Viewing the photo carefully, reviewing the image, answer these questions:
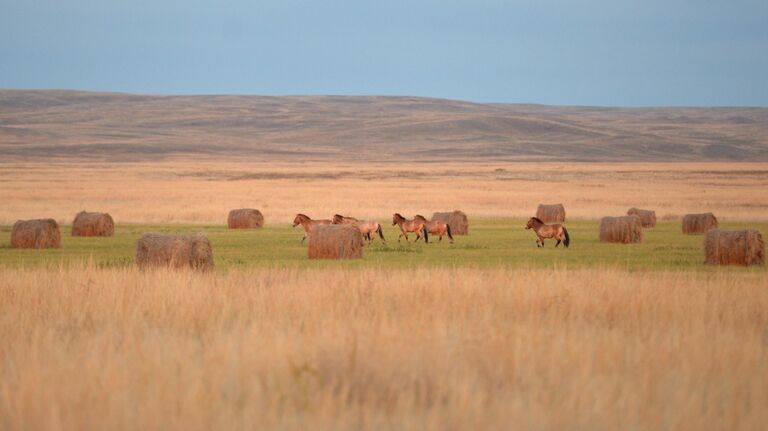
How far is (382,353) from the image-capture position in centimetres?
992

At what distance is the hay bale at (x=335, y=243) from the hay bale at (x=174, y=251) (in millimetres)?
4431

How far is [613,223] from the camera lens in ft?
92.0

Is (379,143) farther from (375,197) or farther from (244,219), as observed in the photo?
(244,219)

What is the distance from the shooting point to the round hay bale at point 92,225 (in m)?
30.2

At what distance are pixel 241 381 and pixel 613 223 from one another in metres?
20.3

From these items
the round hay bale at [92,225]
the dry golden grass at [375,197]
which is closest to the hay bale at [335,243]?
the round hay bale at [92,225]

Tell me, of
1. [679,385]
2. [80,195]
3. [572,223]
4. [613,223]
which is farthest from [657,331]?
[80,195]

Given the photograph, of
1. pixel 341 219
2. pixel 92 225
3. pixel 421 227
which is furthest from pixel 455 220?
pixel 92 225

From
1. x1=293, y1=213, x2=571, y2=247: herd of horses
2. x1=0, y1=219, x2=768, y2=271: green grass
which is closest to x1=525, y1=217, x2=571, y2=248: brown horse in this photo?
x1=293, y1=213, x2=571, y2=247: herd of horses

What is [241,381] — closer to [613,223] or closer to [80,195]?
[613,223]

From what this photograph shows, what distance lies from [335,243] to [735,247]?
320 inches

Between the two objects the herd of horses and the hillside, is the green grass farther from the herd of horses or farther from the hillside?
the hillside

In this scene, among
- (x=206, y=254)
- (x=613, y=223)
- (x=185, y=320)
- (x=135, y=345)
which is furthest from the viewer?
(x=613, y=223)

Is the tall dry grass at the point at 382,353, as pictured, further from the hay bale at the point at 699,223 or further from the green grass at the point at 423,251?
the hay bale at the point at 699,223
